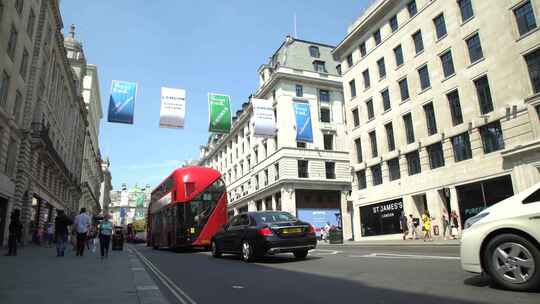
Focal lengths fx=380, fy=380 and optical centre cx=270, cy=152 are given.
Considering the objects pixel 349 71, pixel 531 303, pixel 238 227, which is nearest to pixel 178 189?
pixel 238 227

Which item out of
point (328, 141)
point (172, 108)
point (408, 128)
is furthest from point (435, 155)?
point (328, 141)

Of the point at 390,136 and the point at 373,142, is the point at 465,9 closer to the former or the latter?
the point at 390,136

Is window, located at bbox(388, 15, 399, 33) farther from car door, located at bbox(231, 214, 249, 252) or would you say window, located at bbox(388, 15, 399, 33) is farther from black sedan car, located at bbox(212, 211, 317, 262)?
car door, located at bbox(231, 214, 249, 252)

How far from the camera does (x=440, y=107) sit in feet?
83.6

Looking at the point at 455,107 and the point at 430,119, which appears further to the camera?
the point at 430,119

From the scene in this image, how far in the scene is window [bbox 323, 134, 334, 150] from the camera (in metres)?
44.3

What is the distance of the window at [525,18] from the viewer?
20.2 meters

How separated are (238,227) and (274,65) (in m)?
39.8

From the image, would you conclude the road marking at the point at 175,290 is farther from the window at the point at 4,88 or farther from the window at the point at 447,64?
the window at the point at 447,64

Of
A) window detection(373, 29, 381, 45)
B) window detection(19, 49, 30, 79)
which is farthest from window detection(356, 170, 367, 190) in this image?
window detection(19, 49, 30, 79)

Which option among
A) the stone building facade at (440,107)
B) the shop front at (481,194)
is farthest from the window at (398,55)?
the shop front at (481,194)

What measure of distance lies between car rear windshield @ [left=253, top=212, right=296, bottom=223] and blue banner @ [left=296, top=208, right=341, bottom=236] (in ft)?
97.8

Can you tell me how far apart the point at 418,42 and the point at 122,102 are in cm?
2141

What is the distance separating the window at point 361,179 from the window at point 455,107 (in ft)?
32.8
